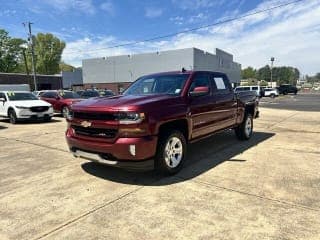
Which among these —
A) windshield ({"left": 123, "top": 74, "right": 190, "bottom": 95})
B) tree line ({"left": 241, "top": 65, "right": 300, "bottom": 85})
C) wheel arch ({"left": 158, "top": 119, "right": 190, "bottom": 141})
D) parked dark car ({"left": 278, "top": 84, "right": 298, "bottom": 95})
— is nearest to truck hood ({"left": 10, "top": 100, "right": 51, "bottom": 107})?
windshield ({"left": 123, "top": 74, "right": 190, "bottom": 95})

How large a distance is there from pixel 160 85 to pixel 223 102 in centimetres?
167

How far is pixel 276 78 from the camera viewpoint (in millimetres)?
154875

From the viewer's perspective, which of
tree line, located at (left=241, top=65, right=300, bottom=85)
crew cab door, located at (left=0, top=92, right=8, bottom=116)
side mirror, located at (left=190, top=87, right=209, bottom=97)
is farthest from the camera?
tree line, located at (left=241, top=65, right=300, bottom=85)

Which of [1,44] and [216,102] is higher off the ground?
[1,44]

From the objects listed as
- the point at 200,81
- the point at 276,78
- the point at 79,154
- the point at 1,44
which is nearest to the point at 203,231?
the point at 79,154

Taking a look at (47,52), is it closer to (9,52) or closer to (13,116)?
(9,52)

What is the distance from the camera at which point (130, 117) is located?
4531 mm

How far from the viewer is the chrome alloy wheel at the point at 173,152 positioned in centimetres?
505

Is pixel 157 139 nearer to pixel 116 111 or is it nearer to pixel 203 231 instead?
pixel 116 111

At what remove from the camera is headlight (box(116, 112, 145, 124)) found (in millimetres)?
4520

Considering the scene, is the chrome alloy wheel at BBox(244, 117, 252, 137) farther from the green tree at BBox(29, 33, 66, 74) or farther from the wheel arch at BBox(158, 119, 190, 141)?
the green tree at BBox(29, 33, 66, 74)

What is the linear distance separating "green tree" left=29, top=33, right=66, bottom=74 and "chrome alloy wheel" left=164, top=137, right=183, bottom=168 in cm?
7684

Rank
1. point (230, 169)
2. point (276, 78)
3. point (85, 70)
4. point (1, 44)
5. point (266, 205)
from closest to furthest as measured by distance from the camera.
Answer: point (266, 205), point (230, 169), point (85, 70), point (1, 44), point (276, 78)

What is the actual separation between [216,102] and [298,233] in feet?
12.1
